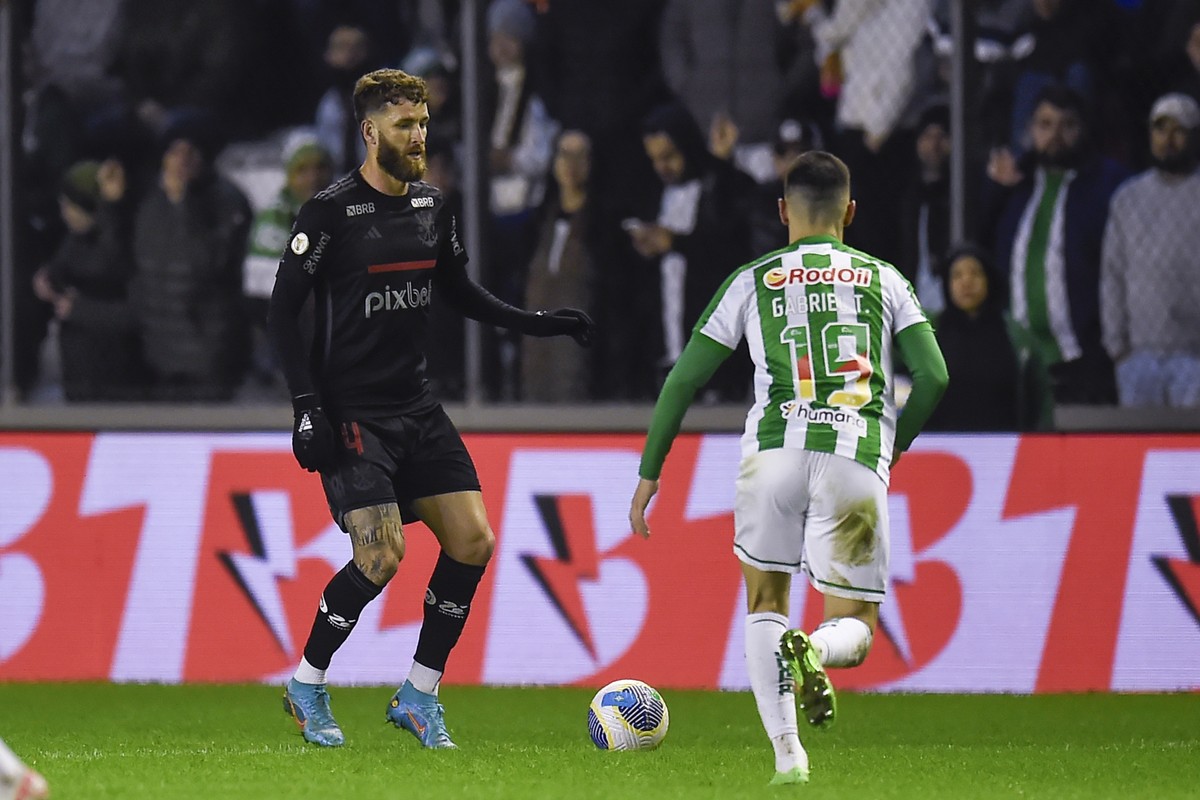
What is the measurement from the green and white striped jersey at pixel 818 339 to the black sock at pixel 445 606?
1.47 metres

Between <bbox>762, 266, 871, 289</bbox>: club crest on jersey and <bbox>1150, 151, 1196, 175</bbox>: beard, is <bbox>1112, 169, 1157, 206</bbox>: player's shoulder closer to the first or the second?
<bbox>1150, 151, 1196, 175</bbox>: beard

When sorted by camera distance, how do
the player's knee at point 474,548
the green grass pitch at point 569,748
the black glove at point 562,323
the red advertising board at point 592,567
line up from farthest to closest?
the red advertising board at point 592,567 → the black glove at point 562,323 → the player's knee at point 474,548 → the green grass pitch at point 569,748

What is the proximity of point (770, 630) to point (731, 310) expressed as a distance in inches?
33.0

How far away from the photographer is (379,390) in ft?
20.2

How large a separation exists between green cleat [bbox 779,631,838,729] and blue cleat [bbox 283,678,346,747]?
196 centimetres

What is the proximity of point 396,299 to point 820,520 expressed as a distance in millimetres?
1724

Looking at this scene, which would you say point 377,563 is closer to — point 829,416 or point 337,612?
point 337,612

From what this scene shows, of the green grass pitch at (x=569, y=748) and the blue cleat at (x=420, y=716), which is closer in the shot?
the green grass pitch at (x=569, y=748)

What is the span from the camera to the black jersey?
19.8 ft

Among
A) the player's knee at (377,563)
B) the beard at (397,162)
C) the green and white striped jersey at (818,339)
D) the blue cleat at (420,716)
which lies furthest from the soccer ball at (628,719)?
the beard at (397,162)

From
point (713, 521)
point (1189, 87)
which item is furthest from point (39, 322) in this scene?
point (1189, 87)

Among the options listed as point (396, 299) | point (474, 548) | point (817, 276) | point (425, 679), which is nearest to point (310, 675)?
point (425, 679)

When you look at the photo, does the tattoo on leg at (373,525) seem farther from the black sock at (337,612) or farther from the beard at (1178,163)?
the beard at (1178,163)

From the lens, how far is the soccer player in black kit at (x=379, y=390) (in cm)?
605
